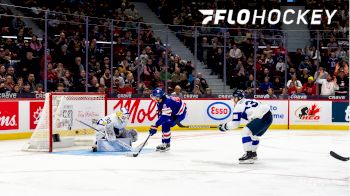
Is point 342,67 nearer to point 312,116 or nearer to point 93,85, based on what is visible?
point 312,116

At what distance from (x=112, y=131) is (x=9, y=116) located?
12.5ft

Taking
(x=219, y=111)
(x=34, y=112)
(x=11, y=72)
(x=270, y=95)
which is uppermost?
(x=11, y=72)

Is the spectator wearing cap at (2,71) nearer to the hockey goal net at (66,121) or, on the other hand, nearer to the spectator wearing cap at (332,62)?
the hockey goal net at (66,121)

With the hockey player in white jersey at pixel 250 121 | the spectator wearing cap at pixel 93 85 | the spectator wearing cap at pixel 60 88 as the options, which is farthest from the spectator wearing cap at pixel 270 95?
the hockey player in white jersey at pixel 250 121

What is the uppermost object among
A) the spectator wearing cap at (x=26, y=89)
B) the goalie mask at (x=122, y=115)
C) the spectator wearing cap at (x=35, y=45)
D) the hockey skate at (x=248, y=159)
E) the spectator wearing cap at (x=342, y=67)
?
the spectator wearing cap at (x=35, y=45)

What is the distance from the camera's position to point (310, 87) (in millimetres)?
20453

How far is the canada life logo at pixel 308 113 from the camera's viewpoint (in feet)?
66.6

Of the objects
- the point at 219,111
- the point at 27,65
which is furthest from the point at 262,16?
the point at 27,65

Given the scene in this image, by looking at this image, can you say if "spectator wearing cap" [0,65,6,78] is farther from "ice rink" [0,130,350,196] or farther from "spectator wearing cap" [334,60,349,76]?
"spectator wearing cap" [334,60,349,76]

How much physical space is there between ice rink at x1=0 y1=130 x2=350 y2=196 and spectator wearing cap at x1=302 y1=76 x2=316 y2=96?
20.6 feet

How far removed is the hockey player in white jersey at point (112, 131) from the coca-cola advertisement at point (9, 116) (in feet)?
11.1

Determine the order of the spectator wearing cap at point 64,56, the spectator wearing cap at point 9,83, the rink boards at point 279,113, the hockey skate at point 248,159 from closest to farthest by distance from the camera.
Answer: the hockey skate at point 248,159 → the spectator wearing cap at point 9,83 → the spectator wearing cap at point 64,56 → the rink boards at point 279,113

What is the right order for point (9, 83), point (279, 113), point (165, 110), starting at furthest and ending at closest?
1. point (279, 113)
2. point (9, 83)
3. point (165, 110)

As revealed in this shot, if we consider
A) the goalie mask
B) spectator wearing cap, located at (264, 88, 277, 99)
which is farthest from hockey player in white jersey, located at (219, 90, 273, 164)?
spectator wearing cap, located at (264, 88, 277, 99)
